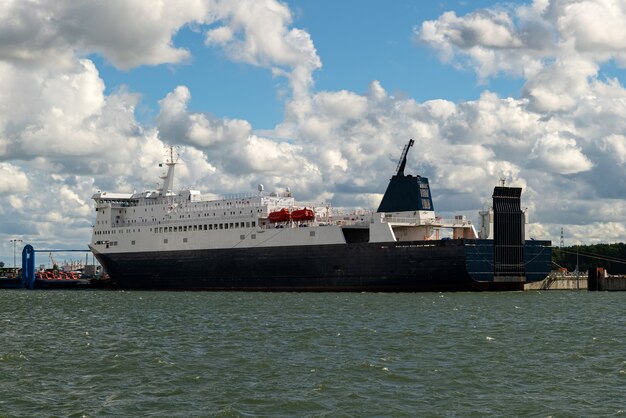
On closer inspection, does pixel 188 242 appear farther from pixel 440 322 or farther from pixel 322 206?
pixel 440 322

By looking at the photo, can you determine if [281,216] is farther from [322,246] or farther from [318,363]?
[318,363]

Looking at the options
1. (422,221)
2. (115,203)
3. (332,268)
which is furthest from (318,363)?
(115,203)

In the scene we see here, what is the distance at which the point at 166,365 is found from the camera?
86.5ft

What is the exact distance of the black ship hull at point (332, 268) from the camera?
60.8 m

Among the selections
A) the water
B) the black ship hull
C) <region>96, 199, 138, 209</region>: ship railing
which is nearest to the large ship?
the black ship hull

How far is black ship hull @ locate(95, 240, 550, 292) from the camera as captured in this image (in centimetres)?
6075

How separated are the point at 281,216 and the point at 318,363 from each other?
43.7 m

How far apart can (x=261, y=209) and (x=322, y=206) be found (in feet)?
16.2

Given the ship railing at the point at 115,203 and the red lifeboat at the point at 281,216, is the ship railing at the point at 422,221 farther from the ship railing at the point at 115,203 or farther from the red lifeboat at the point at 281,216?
the ship railing at the point at 115,203

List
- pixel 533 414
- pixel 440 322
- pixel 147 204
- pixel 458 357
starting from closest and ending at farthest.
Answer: pixel 533 414
pixel 458 357
pixel 440 322
pixel 147 204

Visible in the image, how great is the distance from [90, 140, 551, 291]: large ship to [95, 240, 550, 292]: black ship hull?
0.24 feet

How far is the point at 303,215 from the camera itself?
69188mm

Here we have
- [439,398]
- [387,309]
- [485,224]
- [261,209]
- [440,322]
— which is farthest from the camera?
[261,209]

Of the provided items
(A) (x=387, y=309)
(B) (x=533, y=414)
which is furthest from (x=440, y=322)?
(B) (x=533, y=414)
